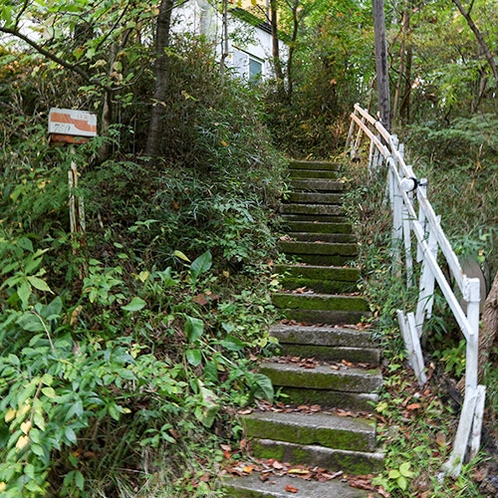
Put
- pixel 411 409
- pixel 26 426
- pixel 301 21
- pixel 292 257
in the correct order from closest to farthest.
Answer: pixel 26 426
pixel 411 409
pixel 292 257
pixel 301 21

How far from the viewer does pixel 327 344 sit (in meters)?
4.54

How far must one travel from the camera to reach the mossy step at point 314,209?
264 inches

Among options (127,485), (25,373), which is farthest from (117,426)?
(25,373)

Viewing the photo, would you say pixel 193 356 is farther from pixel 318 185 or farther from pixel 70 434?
pixel 318 185

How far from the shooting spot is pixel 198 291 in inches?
189

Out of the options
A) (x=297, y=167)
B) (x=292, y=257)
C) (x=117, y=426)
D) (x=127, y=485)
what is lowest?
(x=127, y=485)

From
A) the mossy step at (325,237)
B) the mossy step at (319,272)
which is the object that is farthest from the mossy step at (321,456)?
the mossy step at (325,237)

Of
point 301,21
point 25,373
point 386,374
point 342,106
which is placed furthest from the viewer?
point 301,21

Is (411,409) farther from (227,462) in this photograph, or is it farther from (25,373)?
(25,373)

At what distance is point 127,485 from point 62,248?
2139 millimetres

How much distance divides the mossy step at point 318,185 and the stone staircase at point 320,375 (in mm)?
1132

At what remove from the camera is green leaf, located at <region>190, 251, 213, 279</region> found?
15.1 feet

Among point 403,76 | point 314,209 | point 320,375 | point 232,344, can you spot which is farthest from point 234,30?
point 320,375

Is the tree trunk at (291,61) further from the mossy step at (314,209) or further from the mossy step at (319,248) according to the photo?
the mossy step at (319,248)
